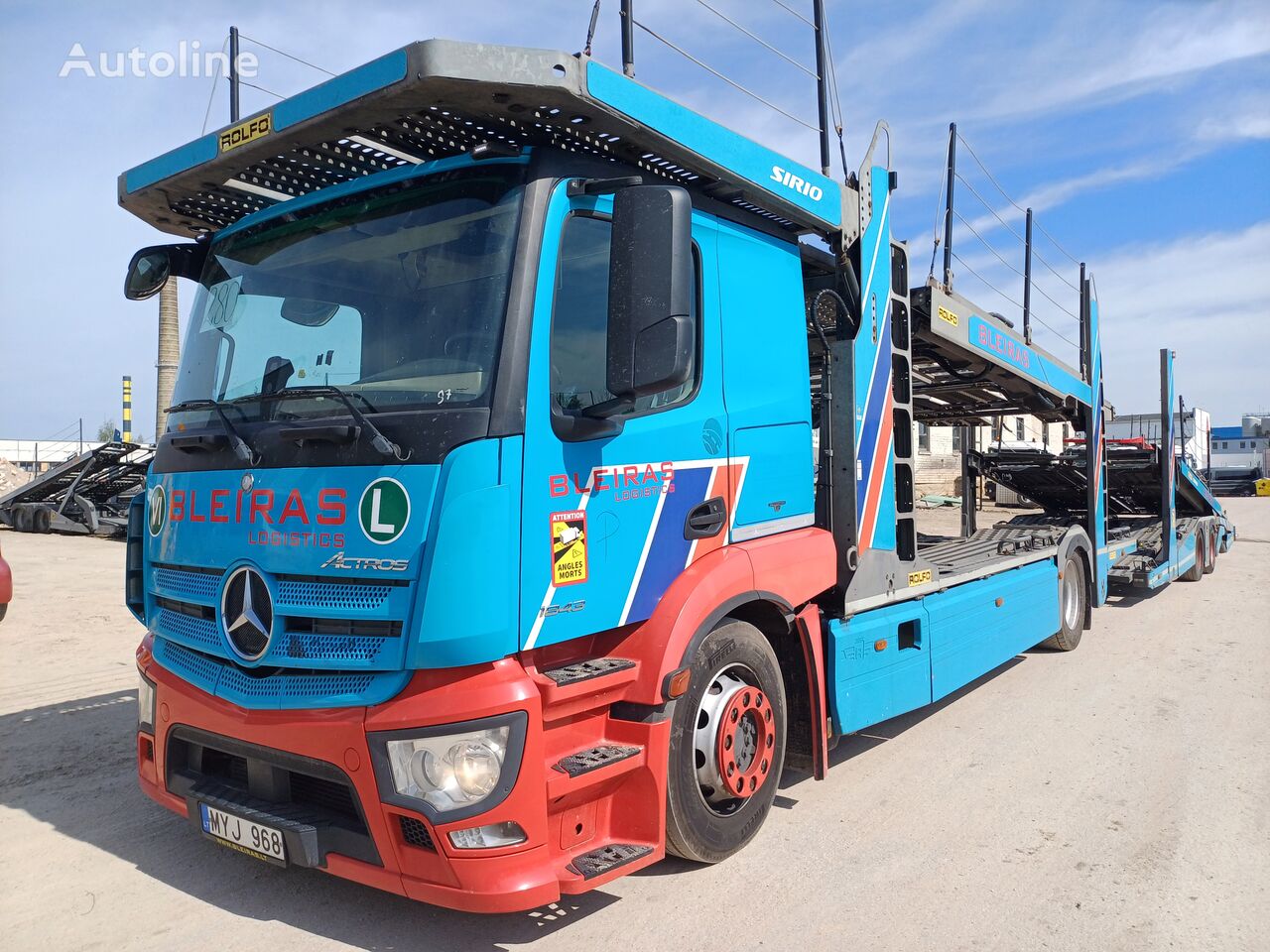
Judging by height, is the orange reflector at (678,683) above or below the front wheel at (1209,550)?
above

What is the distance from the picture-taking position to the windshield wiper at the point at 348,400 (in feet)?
9.27

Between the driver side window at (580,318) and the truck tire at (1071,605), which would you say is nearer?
the driver side window at (580,318)

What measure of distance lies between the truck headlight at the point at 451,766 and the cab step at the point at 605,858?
1.44 ft

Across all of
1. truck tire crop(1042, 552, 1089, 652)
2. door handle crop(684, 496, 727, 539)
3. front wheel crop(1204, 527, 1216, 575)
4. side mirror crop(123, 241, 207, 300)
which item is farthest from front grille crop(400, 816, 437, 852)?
front wheel crop(1204, 527, 1216, 575)

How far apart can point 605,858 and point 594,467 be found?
132 cm

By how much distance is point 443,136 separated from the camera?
126 inches

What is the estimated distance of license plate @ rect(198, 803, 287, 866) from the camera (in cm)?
293

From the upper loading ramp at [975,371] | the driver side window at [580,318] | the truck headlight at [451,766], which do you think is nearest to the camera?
the truck headlight at [451,766]

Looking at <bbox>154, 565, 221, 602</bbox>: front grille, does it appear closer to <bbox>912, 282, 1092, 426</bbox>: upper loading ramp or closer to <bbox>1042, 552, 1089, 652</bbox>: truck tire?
<bbox>912, 282, 1092, 426</bbox>: upper loading ramp

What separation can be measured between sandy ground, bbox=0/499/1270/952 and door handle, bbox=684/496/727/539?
1353mm

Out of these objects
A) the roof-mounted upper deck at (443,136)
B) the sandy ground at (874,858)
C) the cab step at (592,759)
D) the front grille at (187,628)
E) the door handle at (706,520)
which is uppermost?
the roof-mounted upper deck at (443,136)

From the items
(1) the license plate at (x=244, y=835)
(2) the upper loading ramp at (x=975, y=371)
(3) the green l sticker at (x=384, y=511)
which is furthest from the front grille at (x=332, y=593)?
(2) the upper loading ramp at (x=975, y=371)

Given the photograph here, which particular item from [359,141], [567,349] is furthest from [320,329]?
[567,349]

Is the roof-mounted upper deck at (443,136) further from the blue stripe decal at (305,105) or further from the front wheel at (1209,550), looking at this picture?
the front wheel at (1209,550)
